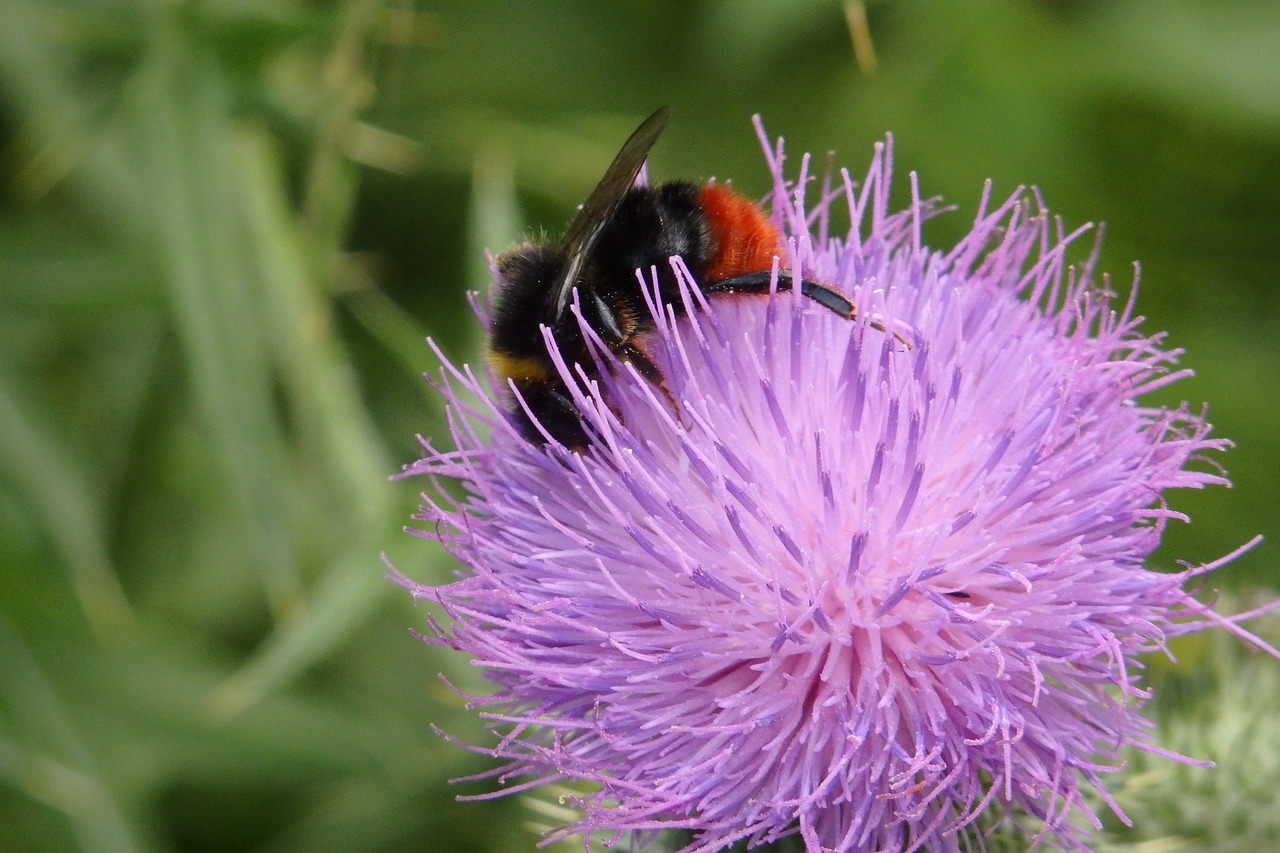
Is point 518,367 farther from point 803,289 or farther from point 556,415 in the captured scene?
point 803,289

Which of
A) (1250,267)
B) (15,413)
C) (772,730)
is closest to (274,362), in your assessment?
(15,413)

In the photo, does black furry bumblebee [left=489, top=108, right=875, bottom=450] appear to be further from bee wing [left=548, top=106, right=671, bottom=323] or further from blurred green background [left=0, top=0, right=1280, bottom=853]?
blurred green background [left=0, top=0, right=1280, bottom=853]

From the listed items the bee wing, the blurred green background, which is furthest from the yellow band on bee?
the blurred green background

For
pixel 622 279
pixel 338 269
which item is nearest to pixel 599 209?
pixel 622 279

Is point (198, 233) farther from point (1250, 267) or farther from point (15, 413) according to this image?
point (1250, 267)

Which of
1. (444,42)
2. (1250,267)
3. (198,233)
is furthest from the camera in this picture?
(444,42)
